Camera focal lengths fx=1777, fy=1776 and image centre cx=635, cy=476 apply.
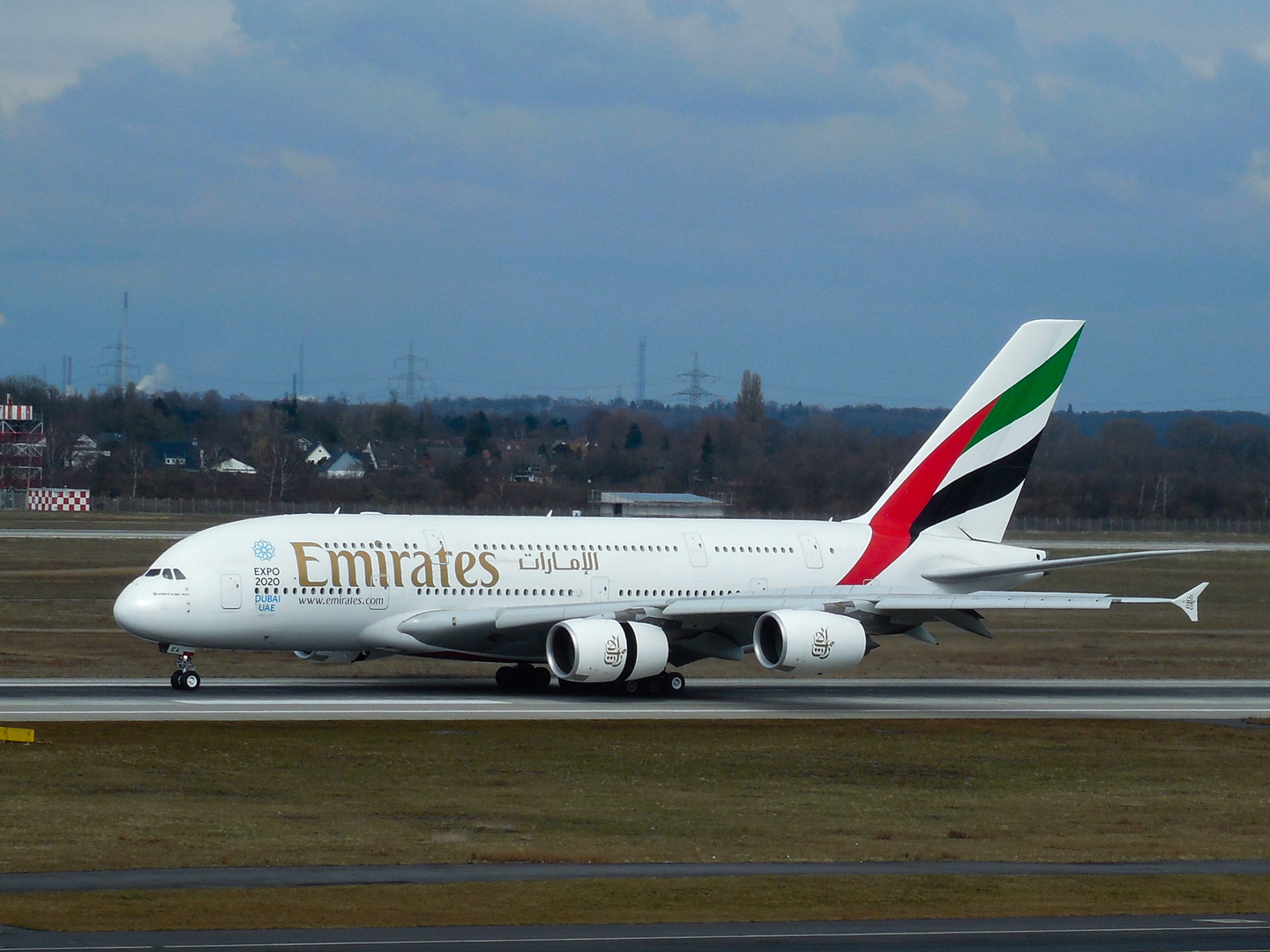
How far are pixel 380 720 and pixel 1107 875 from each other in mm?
17019

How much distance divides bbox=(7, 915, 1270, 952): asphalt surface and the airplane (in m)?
21.8

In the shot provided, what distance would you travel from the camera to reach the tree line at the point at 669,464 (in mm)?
115000

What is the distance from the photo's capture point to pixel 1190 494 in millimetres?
124125

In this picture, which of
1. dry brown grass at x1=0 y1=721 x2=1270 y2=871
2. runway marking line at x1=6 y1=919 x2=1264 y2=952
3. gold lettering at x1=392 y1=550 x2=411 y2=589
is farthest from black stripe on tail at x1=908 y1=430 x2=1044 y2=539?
runway marking line at x1=6 y1=919 x2=1264 y2=952

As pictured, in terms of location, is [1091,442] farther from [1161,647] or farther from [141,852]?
[141,852]

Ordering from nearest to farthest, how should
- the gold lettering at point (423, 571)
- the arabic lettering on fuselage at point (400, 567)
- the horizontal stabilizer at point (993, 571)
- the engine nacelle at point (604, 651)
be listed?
the engine nacelle at point (604, 651) → the arabic lettering on fuselage at point (400, 567) → the gold lettering at point (423, 571) → the horizontal stabilizer at point (993, 571)

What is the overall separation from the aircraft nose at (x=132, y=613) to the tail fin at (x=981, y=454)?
18.8 meters

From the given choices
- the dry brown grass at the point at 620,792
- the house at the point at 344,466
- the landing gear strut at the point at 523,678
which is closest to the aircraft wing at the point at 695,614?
the landing gear strut at the point at 523,678

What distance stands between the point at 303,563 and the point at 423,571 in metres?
2.73

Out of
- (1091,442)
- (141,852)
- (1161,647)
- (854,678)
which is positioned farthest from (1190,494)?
(141,852)

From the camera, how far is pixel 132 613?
3806 cm

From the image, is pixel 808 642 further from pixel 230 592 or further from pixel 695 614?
pixel 230 592

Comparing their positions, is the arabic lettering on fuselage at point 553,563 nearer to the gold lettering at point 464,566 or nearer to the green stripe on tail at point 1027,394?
the gold lettering at point 464,566

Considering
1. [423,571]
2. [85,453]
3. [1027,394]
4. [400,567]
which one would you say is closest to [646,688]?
[423,571]
